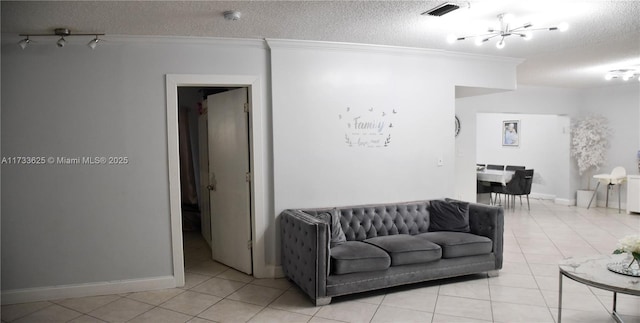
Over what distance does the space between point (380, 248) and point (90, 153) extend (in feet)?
9.08

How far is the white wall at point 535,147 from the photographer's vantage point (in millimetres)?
8844

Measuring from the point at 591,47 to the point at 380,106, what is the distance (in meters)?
2.50

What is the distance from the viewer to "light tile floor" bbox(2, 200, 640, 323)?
324 centimetres

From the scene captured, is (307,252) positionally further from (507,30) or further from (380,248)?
(507,30)

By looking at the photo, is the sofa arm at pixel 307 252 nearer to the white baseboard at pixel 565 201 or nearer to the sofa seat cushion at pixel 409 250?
the sofa seat cushion at pixel 409 250

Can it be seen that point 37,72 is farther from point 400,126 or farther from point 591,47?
point 591,47

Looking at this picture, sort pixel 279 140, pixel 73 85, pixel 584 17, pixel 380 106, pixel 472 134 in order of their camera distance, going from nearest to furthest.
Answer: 1. pixel 584 17
2. pixel 73 85
3. pixel 279 140
4. pixel 380 106
5. pixel 472 134

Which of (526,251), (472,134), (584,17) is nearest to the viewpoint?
(584,17)

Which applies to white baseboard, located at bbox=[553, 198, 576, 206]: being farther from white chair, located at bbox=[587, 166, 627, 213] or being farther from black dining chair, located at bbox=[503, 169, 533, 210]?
black dining chair, located at bbox=[503, 169, 533, 210]

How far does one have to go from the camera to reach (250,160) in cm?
417

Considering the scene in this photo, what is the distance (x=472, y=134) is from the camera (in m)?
6.86

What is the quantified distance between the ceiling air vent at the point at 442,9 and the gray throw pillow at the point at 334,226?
1959mm

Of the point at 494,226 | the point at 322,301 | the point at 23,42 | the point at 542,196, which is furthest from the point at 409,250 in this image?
the point at 542,196

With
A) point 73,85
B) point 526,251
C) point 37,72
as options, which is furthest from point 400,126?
point 37,72
